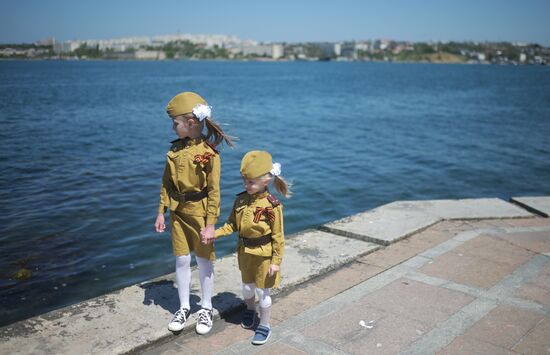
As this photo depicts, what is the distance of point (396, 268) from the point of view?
5281mm

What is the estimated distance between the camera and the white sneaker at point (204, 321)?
3.93 m

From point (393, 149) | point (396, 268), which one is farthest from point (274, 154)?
point (396, 268)

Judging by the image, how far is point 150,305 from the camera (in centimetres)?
437

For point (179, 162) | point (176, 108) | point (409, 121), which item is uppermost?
point (176, 108)

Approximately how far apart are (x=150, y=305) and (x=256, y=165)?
5.76 feet

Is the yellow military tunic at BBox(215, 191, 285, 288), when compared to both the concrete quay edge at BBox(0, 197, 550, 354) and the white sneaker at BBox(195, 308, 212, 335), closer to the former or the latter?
the white sneaker at BBox(195, 308, 212, 335)

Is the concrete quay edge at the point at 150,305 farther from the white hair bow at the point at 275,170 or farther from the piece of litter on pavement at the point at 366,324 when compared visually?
the white hair bow at the point at 275,170

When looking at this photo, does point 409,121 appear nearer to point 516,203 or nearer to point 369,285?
point 516,203

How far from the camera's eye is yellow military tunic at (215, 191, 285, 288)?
3.69 metres

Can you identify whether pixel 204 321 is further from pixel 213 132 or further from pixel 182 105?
pixel 182 105

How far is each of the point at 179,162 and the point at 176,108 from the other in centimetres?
42

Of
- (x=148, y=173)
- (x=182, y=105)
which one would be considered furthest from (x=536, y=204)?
(x=148, y=173)

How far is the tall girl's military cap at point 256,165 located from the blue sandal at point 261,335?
120 centimetres

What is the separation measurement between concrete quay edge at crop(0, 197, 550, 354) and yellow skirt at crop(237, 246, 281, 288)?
67cm
